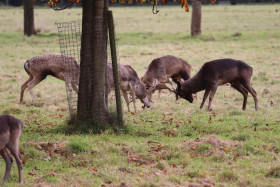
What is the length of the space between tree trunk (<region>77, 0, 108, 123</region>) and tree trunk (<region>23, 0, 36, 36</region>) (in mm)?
18876

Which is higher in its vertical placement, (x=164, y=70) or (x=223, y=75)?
(x=223, y=75)

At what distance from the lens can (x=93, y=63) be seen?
8773 millimetres

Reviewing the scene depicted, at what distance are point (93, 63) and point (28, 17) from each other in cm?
1982

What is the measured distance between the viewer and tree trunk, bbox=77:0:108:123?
8.76 m

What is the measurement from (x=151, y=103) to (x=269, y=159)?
18.0 feet

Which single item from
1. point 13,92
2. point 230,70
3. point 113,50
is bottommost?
point 13,92

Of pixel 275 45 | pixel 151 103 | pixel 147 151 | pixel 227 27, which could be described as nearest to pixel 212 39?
pixel 275 45

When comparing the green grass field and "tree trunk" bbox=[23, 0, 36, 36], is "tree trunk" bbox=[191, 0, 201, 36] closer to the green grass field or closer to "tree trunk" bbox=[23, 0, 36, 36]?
"tree trunk" bbox=[23, 0, 36, 36]

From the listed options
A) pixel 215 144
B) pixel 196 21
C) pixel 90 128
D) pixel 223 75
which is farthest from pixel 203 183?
pixel 196 21

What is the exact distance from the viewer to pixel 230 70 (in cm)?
1135

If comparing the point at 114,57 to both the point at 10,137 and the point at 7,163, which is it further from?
the point at 7,163

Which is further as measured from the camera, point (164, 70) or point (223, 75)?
point (164, 70)

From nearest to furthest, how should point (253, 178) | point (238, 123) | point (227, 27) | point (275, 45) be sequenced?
point (253, 178) < point (238, 123) < point (275, 45) < point (227, 27)

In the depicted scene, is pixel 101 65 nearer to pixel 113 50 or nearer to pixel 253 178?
pixel 113 50
